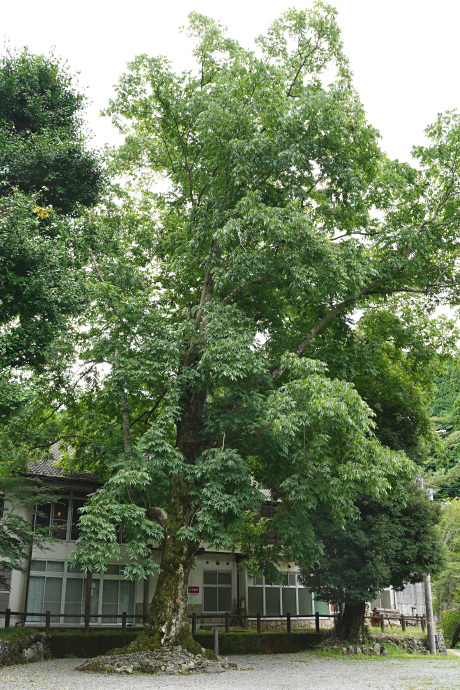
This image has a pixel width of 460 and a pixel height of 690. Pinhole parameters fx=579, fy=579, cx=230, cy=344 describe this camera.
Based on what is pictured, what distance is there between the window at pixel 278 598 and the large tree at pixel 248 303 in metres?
8.68

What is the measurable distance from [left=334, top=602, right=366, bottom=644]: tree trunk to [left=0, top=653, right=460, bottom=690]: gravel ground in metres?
2.98

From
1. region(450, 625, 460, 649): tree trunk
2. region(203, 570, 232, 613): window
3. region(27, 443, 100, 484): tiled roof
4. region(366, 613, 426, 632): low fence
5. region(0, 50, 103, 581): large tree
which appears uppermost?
region(0, 50, 103, 581): large tree

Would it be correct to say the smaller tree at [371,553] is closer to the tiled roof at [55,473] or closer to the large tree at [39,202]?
the tiled roof at [55,473]

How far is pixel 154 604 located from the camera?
13.2m

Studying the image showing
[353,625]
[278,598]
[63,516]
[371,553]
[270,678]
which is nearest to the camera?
[270,678]

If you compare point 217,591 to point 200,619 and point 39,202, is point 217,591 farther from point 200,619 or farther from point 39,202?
point 39,202

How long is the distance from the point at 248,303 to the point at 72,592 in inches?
448

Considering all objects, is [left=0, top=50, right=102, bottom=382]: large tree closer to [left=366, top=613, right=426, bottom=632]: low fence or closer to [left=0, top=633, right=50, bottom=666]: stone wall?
[left=0, top=633, right=50, bottom=666]: stone wall

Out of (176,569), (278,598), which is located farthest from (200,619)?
(176,569)

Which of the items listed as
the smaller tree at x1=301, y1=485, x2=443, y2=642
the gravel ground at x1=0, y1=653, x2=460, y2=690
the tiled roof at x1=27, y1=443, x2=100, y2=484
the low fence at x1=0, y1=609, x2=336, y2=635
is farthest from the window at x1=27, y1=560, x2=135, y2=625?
the smaller tree at x1=301, y1=485, x2=443, y2=642

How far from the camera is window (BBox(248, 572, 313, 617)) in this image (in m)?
24.6

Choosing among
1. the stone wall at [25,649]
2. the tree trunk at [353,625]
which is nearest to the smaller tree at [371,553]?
the tree trunk at [353,625]

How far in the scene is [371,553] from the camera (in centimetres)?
1717

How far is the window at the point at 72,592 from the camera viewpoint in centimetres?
1841
